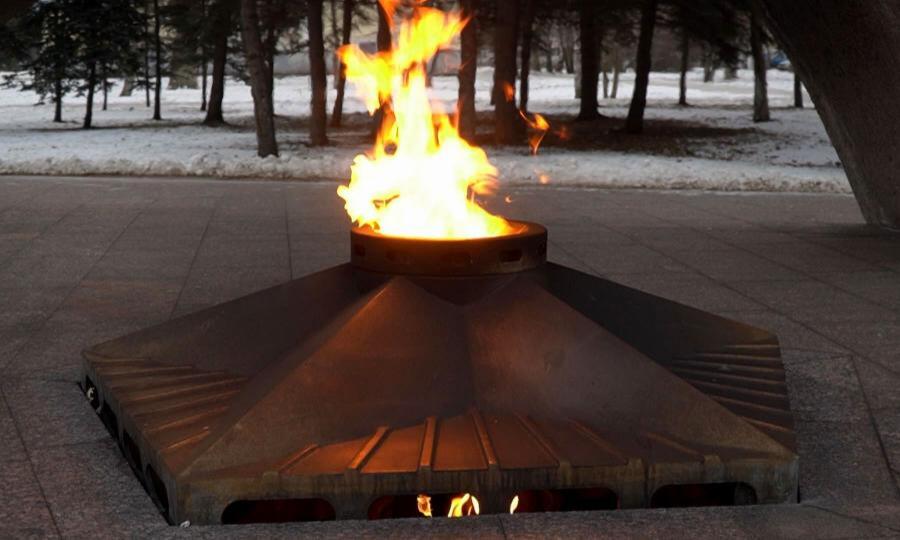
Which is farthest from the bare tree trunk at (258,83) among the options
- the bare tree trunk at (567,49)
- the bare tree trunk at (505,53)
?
the bare tree trunk at (567,49)

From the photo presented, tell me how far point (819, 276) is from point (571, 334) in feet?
15.1

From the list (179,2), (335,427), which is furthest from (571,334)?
(179,2)

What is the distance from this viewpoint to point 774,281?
8.30 m

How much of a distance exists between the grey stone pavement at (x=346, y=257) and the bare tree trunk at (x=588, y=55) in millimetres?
14196

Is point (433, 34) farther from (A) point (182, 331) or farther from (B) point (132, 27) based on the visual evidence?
(B) point (132, 27)

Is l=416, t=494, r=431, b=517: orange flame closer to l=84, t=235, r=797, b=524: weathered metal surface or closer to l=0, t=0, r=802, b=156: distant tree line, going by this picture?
l=84, t=235, r=797, b=524: weathered metal surface

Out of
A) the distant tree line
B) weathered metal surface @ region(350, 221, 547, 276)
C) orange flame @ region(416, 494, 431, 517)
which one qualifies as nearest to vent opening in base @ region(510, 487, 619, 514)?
orange flame @ region(416, 494, 431, 517)

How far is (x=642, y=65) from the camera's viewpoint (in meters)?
26.5

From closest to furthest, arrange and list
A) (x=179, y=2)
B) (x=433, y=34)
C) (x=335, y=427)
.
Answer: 1. (x=335, y=427)
2. (x=433, y=34)
3. (x=179, y=2)

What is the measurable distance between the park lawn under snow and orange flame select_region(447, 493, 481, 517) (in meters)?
12.8

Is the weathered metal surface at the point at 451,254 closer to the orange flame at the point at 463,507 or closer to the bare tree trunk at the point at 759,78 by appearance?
the orange flame at the point at 463,507

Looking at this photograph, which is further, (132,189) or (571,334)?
(132,189)

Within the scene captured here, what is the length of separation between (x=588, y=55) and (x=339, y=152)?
1108 centimetres

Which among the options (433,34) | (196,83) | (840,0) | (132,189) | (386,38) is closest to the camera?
(433,34)
